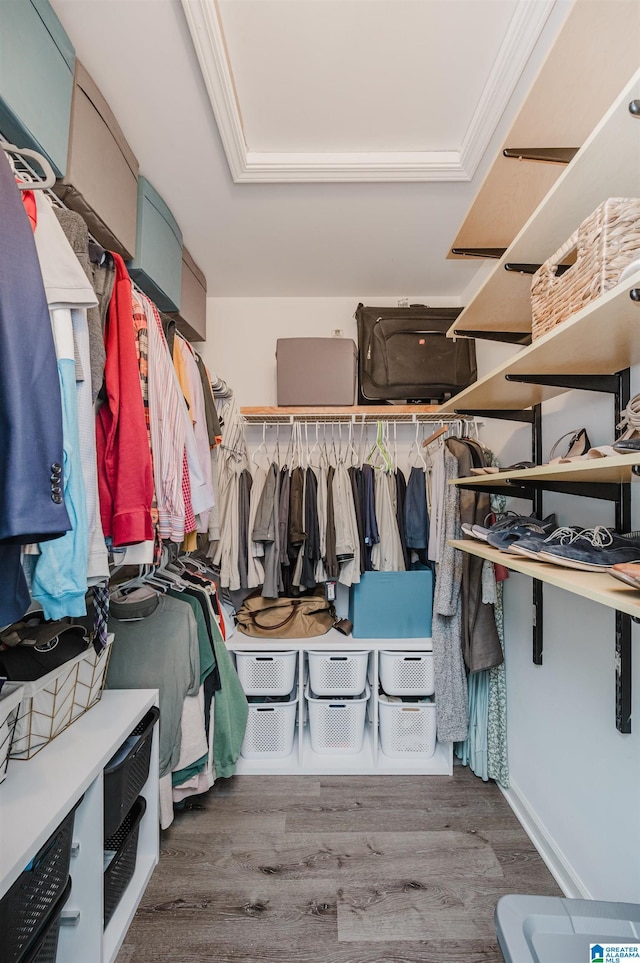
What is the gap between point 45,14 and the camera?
1001 mm

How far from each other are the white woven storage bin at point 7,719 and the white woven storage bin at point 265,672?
3.73ft

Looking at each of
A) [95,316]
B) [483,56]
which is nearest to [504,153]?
[483,56]

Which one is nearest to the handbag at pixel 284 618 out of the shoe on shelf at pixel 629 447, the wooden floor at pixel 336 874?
the wooden floor at pixel 336 874

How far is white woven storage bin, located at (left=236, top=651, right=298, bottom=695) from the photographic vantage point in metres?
2.05

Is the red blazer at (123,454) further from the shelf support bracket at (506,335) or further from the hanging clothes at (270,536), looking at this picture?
the shelf support bracket at (506,335)

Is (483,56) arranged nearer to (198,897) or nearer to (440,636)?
(440,636)

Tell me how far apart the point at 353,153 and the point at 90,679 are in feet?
6.77

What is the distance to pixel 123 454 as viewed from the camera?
3.25 ft

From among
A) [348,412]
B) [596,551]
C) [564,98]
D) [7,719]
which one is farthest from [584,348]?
[7,719]

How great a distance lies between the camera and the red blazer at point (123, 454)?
38.5 inches

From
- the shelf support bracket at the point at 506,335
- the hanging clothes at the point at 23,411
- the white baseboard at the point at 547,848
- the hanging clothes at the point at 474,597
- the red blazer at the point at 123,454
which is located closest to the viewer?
the hanging clothes at the point at 23,411

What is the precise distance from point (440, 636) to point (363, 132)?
212 centimetres

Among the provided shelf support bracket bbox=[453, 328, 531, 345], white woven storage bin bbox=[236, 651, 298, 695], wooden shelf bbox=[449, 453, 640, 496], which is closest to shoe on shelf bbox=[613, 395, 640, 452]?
wooden shelf bbox=[449, 453, 640, 496]

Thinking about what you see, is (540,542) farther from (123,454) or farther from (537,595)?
(123,454)
